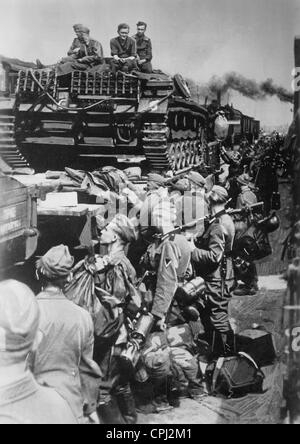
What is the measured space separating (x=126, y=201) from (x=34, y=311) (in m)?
1.62

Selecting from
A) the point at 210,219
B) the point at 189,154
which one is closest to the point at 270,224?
the point at 210,219

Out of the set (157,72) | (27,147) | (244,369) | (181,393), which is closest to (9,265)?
(181,393)

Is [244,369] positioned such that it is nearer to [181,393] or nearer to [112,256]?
[181,393]

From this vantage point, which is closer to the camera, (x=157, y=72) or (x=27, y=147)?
(x=157, y=72)

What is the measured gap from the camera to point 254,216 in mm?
4176

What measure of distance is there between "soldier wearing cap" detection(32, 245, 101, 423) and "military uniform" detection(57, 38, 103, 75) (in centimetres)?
295

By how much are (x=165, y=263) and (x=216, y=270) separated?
45 cm

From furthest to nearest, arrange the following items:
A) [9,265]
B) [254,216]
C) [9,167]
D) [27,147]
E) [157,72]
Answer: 1. [27,147]
2. [9,167]
3. [157,72]
4. [254,216]
5. [9,265]

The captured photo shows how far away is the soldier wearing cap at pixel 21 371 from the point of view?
9.33 feet

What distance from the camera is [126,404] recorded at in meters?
3.32

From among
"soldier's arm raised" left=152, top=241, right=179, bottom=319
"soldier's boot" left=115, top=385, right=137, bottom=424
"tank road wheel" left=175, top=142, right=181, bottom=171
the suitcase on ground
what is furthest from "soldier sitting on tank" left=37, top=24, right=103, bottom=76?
"soldier's boot" left=115, top=385, right=137, bottom=424

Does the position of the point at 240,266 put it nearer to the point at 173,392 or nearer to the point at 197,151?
the point at 173,392

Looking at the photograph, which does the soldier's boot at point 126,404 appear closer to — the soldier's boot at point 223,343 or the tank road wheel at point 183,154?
the soldier's boot at point 223,343
